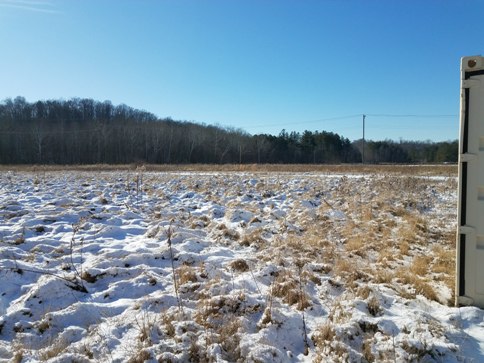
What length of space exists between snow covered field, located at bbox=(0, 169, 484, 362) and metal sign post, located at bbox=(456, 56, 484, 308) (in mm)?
296

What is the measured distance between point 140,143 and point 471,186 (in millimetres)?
73923

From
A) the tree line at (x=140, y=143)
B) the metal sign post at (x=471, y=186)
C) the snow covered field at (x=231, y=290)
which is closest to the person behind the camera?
the snow covered field at (x=231, y=290)

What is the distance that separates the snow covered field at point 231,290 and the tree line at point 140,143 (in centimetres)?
5851

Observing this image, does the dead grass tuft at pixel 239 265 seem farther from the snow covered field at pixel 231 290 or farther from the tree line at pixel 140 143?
the tree line at pixel 140 143

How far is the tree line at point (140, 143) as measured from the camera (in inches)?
2692

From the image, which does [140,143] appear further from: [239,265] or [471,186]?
[471,186]

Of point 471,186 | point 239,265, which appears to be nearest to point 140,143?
point 239,265

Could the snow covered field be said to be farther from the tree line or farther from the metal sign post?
the tree line

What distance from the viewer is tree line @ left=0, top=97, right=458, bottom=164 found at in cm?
6838

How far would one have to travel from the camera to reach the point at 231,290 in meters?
3.70

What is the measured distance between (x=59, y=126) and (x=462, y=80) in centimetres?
8844

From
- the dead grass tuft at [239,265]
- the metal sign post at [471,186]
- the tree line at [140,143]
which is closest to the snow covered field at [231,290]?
the dead grass tuft at [239,265]

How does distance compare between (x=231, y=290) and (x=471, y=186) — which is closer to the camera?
(x=471, y=186)

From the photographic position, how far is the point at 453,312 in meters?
3.16
